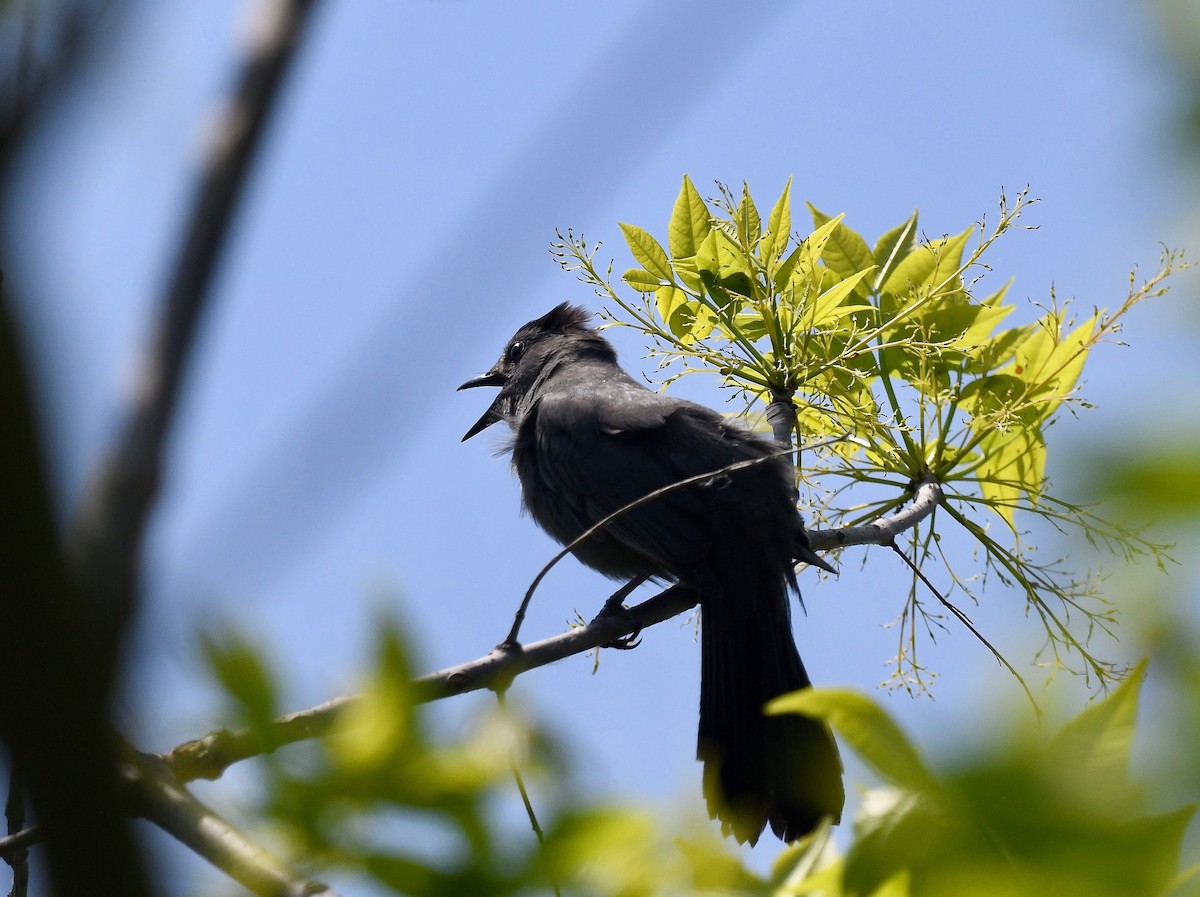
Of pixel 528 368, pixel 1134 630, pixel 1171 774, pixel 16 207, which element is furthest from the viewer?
pixel 528 368

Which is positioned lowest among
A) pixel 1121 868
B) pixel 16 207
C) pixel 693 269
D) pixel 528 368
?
pixel 1121 868

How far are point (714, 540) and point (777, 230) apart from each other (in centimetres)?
117

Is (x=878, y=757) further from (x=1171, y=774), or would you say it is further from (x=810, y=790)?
(x=810, y=790)

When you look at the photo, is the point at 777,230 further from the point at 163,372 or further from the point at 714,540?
the point at 163,372

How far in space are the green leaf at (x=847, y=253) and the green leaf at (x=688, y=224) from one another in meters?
0.53

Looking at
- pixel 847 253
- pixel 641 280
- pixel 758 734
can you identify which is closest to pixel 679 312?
pixel 641 280

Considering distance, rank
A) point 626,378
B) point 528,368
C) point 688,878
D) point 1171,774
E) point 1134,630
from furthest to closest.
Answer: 1. point 528,368
2. point 626,378
3. point 688,878
4. point 1134,630
5. point 1171,774

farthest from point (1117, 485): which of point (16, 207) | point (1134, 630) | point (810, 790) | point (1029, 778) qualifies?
point (810, 790)

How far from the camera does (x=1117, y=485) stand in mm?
880

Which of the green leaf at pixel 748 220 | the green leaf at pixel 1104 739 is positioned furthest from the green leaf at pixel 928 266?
the green leaf at pixel 1104 739

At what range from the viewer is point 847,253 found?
15.5ft

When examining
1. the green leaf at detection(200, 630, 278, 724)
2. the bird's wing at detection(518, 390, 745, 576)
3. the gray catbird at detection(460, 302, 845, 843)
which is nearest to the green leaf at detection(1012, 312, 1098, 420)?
the gray catbird at detection(460, 302, 845, 843)

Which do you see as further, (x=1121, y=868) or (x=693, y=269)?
(x=693, y=269)

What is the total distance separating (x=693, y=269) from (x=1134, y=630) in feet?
11.3
